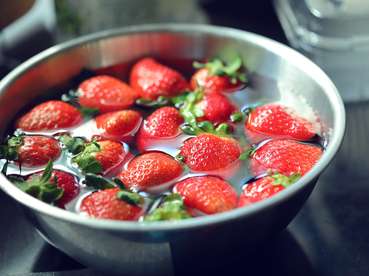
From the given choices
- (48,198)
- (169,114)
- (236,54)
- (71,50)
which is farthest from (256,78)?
(48,198)

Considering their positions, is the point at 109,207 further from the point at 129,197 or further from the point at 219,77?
the point at 219,77

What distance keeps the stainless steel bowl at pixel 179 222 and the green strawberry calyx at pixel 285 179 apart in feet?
0.07

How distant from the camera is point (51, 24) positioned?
4.14 feet

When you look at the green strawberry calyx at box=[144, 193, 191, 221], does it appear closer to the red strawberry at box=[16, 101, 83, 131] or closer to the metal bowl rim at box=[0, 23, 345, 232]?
the metal bowl rim at box=[0, 23, 345, 232]

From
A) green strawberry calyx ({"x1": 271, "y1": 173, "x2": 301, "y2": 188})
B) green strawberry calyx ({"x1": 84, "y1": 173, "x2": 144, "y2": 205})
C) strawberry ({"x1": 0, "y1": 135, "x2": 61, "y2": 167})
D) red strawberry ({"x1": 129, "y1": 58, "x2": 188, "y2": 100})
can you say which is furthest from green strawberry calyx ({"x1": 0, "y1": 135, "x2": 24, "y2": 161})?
green strawberry calyx ({"x1": 271, "y1": 173, "x2": 301, "y2": 188})

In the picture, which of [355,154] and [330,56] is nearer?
[355,154]

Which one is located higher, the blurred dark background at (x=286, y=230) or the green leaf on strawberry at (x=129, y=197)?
the green leaf on strawberry at (x=129, y=197)

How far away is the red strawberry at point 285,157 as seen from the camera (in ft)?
2.49

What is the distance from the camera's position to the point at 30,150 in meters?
0.80

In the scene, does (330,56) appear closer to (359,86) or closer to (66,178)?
(359,86)

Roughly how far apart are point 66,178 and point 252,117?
258 mm

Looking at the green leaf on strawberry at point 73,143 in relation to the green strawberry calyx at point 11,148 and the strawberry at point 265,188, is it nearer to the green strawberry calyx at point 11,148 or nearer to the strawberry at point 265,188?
the green strawberry calyx at point 11,148

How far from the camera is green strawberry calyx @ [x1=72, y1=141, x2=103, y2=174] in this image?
77cm

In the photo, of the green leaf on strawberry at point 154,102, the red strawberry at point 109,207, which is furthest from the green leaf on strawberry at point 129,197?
the green leaf on strawberry at point 154,102
